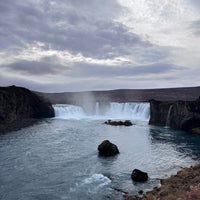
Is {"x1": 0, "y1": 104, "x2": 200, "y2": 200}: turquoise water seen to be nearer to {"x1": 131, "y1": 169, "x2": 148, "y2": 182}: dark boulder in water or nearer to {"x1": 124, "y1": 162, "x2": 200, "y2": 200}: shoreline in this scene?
{"x1": 131, "y1": 169, "x2": 148, "y2": 182}: dark boulder in water

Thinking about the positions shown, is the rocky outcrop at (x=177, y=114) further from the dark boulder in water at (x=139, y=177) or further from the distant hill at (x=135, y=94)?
the distant hill at (x=135, y=94)

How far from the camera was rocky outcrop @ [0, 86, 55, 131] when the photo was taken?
244 ft

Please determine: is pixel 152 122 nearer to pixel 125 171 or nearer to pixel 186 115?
pixel 186 115

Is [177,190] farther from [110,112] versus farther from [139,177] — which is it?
[110,112]

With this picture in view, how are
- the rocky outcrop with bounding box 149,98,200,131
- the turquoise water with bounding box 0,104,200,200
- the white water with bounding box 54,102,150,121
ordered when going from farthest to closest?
the white water with bounding box 54,102,150,121
the rocky outcrop with bounding box 149,98,200,131
the turquoise water with bounding box 0,104,200,200

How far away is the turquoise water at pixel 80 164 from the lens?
23.9m

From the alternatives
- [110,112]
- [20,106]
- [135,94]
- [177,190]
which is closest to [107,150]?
[177,190]

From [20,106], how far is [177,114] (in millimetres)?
43673

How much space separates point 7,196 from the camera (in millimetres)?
22516

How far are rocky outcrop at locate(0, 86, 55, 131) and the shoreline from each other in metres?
51.0

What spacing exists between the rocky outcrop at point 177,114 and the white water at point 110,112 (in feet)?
38.3

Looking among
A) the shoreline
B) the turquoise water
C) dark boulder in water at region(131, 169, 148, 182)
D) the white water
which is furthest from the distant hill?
the shoreline

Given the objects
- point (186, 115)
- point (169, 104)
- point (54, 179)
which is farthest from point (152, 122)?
point (54, 179)

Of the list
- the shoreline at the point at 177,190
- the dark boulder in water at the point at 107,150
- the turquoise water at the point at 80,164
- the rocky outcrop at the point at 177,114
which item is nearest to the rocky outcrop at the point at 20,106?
the turquoise water at the point at 80,164
